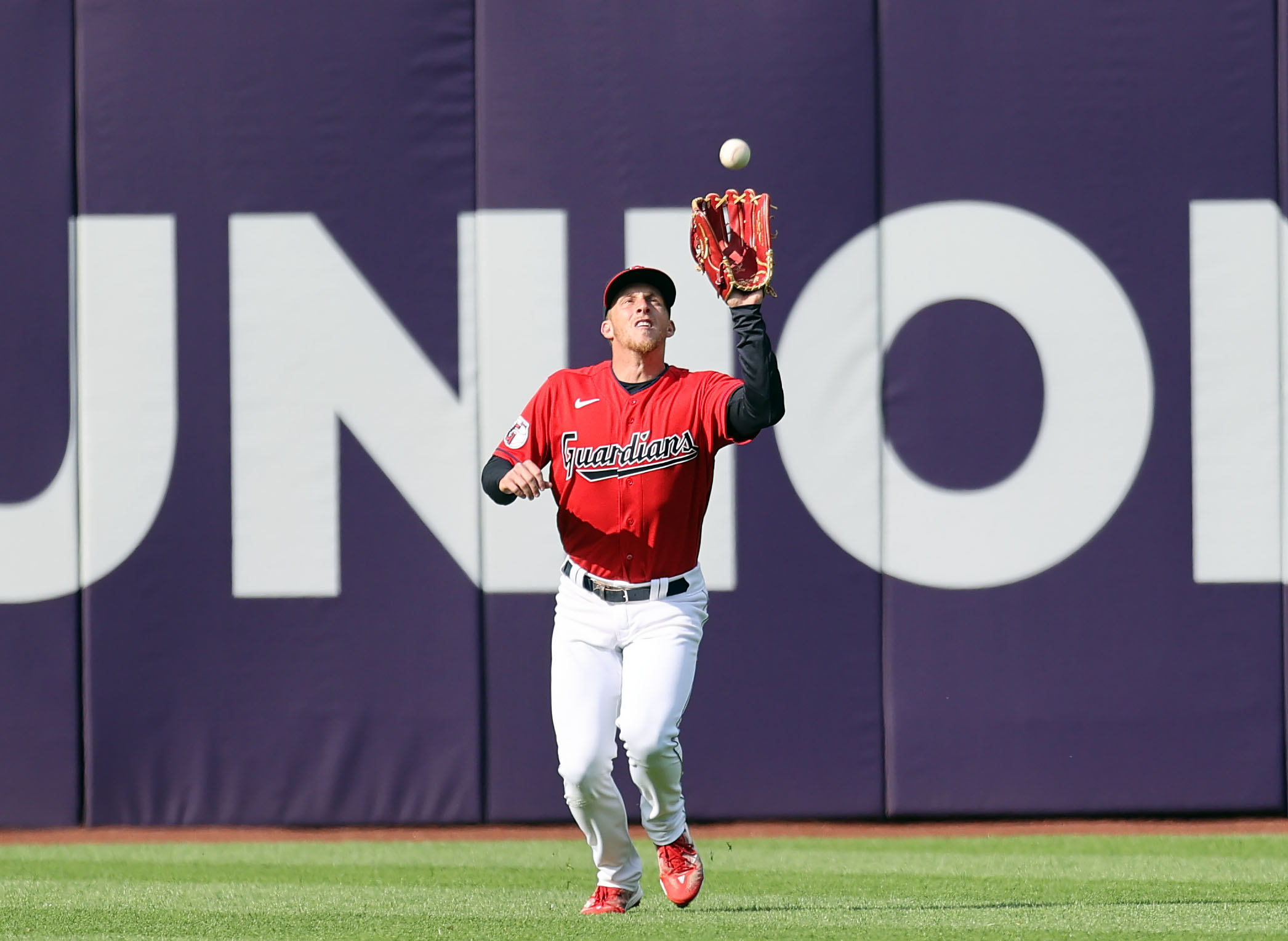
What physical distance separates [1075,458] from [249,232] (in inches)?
120

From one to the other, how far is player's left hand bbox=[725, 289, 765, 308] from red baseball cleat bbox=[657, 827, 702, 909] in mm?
1388

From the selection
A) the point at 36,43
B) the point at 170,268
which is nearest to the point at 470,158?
the point at 170,268

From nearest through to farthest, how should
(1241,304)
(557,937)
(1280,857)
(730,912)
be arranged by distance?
(557,937), (730,912), (1280,857), (1241,304)

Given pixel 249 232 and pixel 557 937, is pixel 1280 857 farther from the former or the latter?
pixel 249 232

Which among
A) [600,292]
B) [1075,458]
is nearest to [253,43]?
[600,292]

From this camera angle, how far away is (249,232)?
5645 millimetres

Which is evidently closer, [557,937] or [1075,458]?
[557,937]

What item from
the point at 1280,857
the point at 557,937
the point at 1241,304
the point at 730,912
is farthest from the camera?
the point at 1241,304

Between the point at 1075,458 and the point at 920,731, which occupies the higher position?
the point at 1075,458

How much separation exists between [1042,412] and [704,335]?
4.07 feet

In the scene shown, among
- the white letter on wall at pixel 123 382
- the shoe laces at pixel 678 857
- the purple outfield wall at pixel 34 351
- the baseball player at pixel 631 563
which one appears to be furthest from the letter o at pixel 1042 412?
the purple outfield wall at pixel 34 351

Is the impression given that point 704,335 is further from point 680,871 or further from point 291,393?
point 680,871

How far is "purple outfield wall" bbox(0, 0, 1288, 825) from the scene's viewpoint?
221 inches

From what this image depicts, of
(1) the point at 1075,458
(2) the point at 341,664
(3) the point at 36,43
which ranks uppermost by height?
(3) the point at 36,43
